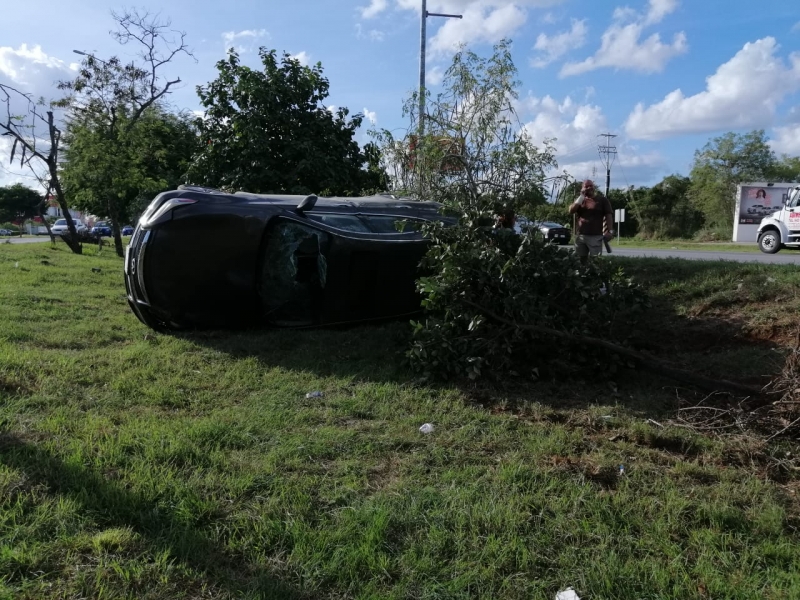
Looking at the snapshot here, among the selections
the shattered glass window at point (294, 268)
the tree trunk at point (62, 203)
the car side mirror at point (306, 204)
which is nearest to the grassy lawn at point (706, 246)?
the car side mirror at point (306, 204)

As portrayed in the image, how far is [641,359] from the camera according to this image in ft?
16.9

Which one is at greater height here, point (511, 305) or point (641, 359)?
point (511, 305)

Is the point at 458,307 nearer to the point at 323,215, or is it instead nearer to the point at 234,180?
the point at 323,215

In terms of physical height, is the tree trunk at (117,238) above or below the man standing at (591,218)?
below

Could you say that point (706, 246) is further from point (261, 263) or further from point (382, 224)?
point (261, 263)

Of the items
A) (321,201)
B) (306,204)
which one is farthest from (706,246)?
(306,204)

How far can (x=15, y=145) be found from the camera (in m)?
18.5

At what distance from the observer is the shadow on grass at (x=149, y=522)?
2.46 metres

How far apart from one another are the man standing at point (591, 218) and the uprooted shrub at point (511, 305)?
2.64 m

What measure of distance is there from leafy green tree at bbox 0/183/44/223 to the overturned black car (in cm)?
8269

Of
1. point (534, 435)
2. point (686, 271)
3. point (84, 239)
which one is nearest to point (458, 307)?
point (534, 435)

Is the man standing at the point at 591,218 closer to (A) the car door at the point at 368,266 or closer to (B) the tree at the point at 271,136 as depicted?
(A) the car door at the point at 368,266

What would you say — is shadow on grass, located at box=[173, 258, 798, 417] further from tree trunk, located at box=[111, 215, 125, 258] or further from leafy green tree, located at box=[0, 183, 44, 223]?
leafy green tree, located at box=[0, 183, 44, 223]

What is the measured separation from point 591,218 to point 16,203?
86.4 meters
